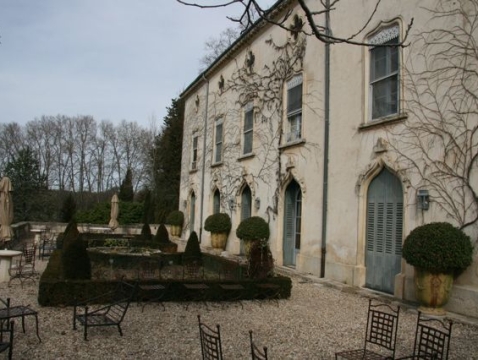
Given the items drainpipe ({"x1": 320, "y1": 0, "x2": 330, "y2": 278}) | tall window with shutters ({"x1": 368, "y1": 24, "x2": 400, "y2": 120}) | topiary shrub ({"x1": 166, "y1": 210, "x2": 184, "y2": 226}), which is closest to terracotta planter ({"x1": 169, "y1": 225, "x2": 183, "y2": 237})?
topiary shrub ({"x1": 166, "y1": 210, "x2": 184, "y2": 226})

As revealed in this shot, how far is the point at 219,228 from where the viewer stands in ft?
59.9

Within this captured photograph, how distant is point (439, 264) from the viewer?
7.67m

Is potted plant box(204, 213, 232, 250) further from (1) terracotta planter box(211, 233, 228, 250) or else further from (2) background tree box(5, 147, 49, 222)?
(2) background tree box(5, 147, 49, 222)

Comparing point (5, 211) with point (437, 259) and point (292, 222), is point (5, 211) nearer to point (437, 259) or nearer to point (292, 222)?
point (292, 222)

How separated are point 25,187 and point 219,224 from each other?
1626 centimetres

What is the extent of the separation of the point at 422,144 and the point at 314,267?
492 centimetres

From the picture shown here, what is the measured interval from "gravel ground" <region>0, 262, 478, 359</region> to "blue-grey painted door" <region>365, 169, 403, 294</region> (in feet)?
4.47

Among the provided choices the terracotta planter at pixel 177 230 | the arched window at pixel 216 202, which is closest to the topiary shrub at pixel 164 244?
the arched window at pixel 216 202

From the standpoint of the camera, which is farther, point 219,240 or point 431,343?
point 219,240

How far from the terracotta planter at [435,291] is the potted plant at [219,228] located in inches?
436

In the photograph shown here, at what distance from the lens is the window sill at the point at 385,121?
9617mm

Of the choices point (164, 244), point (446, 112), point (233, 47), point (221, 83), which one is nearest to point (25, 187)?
point (221, 83)

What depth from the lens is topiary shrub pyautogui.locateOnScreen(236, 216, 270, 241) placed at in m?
14.5

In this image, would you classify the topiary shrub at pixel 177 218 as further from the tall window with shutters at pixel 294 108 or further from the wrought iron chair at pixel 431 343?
the wrought iron chair at pixel 431 343
